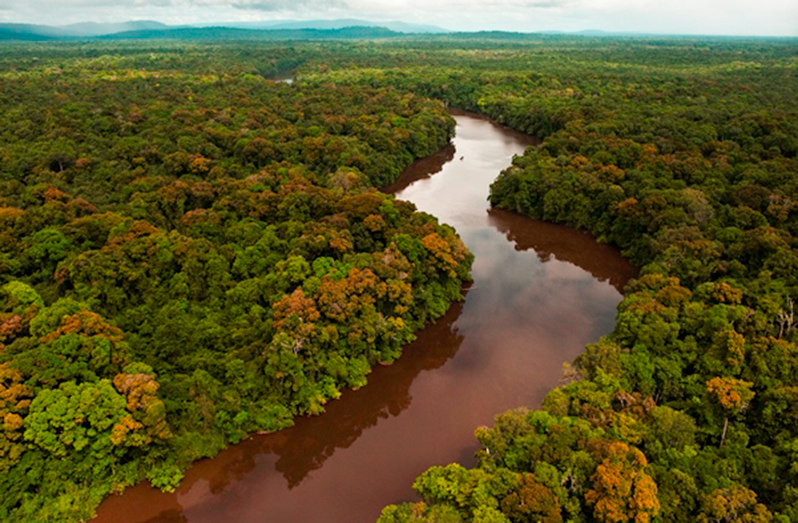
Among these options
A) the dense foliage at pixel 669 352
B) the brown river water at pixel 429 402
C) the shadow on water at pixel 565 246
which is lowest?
the brown river water at pixel 429 402

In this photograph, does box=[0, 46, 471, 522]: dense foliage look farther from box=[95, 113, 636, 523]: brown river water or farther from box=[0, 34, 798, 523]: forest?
box=[95, 113, 636, 523]: brown river water

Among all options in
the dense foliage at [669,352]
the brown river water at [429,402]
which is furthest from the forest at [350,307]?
the brown river water at [429,402]

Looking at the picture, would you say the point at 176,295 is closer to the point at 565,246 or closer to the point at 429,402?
the point at 429,402

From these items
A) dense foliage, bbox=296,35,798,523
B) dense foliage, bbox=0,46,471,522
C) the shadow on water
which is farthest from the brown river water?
dense foliage, bbox=296,35,798,523

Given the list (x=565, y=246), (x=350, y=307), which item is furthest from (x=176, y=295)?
(x=565, y=246)

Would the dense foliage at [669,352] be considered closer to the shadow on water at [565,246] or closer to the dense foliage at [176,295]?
the shadow on water at [565,246]

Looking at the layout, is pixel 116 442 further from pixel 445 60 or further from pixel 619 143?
pixel 445 60

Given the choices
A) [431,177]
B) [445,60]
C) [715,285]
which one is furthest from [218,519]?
[445,60]
